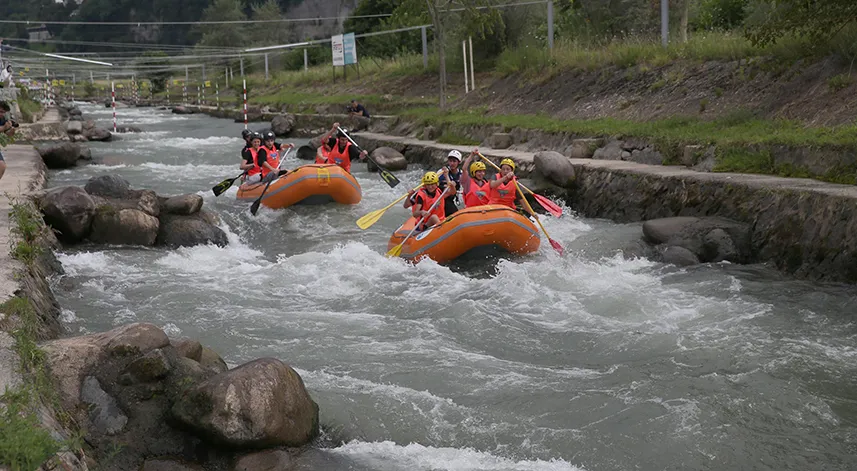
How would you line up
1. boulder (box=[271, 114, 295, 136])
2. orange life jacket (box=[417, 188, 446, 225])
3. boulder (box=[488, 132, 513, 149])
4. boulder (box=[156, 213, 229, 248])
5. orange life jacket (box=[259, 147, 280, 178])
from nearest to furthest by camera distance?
orange life jacket (box=[417, 188, 446, 225]), boulder (box=[156, 213, 229, 248]), orange life jacket (box=[259, 147, 280, 178]), boulder (box=[488, 132, 513, 149]), boulder (box=[271, 114, 295, 136])

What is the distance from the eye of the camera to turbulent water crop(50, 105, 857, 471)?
216 inches

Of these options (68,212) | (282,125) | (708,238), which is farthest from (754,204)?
(282,125)

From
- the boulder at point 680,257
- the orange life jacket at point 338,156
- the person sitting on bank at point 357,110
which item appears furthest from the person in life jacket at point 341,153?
the person sitting on bank at point 357,110

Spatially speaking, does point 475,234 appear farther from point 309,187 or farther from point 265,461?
point 265,461

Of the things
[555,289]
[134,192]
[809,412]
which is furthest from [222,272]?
[809,412]

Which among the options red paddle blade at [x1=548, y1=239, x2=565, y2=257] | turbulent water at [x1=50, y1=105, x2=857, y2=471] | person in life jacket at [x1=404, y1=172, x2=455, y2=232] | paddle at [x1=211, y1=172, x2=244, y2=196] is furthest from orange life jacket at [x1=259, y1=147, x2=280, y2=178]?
red paddle blade at [x1=548, y1=239, x2=565, y2=257]

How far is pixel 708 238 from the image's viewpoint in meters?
9.97

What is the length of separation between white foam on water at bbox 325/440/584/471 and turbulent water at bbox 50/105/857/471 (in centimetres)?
1

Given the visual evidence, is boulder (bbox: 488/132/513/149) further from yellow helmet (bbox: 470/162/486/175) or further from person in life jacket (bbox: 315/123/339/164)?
yellow helmet (bbox: 470/162/486/175)

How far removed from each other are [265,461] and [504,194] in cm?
678

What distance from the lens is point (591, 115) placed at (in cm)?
1700

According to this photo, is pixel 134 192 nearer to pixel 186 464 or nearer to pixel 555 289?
pixel 555 289

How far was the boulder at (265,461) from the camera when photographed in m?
4.93

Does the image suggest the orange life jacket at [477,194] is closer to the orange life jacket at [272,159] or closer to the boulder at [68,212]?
the boulder at [68,212]
